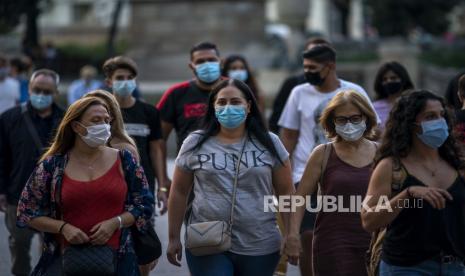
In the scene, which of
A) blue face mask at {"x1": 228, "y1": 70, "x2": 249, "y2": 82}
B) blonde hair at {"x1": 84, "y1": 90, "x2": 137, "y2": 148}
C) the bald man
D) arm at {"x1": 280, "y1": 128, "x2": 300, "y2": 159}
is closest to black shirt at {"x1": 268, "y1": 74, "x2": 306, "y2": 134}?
blue face mask at {"x1": 228, "y1": 70, "x2": 249, "y2": 82}

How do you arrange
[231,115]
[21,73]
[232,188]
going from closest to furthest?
[232,188]
[231,115]
[21,73]

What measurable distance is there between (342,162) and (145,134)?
2.49 metres

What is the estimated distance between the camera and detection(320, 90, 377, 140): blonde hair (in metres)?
7.79

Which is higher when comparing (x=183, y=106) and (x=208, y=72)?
(x=208, y=72)

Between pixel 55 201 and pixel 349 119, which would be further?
pixel 349 119

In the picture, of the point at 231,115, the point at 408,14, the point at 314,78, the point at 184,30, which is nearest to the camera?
the point at 231,115

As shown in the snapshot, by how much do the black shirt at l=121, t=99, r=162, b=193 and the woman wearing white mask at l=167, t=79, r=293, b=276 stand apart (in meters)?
2.24

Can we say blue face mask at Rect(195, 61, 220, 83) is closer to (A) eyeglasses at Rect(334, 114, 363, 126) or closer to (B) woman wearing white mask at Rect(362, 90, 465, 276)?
→ (A) eyeglasses at Rect(334, 114, 363, 126)

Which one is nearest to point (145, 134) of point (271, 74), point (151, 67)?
point (271, 74)

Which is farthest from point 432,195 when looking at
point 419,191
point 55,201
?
point 55,201

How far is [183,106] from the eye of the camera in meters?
10.2

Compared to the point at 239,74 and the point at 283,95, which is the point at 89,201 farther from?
the point at 239,74

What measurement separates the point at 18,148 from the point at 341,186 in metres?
3.29

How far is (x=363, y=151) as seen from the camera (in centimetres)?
783
